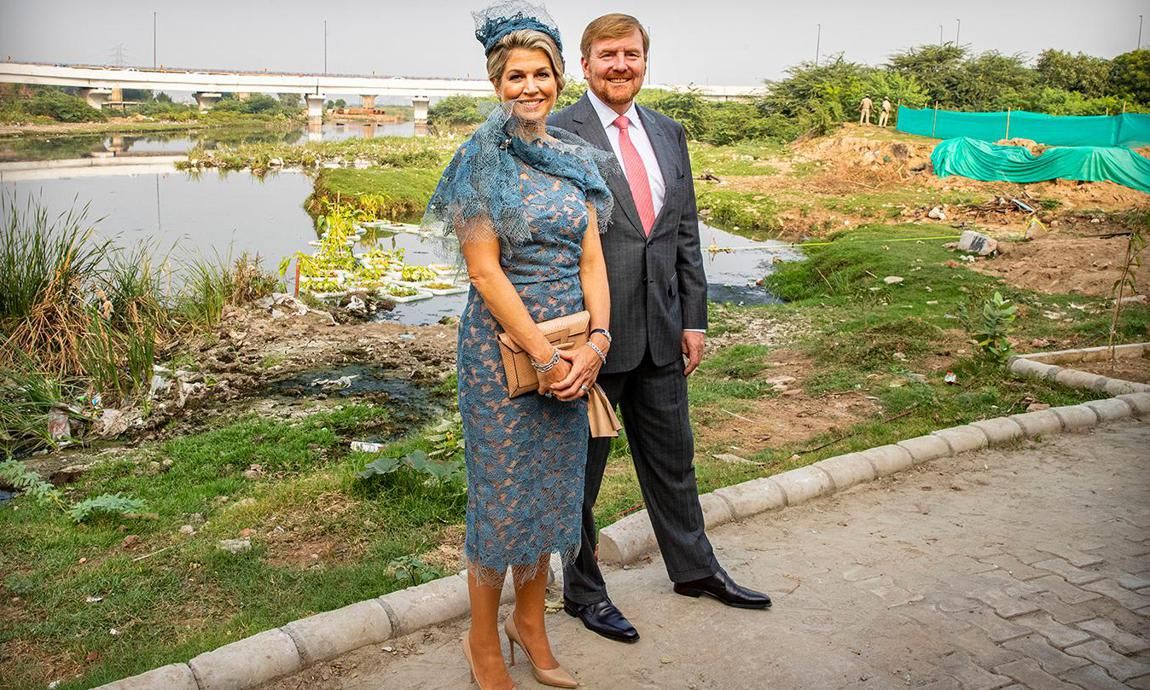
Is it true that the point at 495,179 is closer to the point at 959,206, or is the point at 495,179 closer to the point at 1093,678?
the point at 1093,678

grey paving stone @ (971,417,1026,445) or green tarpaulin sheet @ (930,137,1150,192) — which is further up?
green tarpaulin sheet @ (930,137,1150,192)

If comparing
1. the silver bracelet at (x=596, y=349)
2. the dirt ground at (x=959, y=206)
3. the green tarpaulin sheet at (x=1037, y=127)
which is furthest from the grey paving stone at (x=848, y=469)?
the green tarpaulin sheet at (x=1037, y=127)

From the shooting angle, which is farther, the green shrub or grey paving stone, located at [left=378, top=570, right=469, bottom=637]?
the green shrub

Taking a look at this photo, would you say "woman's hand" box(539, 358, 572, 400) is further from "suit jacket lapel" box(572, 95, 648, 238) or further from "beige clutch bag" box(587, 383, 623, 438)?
"suit jacket lapel" box(572, 95, 648, 238)

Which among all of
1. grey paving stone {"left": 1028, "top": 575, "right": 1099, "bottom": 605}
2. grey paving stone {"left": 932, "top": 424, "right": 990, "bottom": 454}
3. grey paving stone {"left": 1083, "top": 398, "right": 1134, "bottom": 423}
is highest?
grey paving stone {"left": 1083, "top": 398, "right": 1134, "bottom": 423}

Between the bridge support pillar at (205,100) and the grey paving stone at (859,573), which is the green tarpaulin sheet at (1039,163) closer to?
the grey paving stone at (859,573)

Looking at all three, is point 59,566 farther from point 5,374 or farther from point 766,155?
point 766,155

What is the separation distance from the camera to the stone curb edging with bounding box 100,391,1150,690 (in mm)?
2793

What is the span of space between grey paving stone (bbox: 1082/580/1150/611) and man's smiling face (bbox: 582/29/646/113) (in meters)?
2.29

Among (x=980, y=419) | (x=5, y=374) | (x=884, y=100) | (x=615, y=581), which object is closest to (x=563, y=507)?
(x=615, y=581)

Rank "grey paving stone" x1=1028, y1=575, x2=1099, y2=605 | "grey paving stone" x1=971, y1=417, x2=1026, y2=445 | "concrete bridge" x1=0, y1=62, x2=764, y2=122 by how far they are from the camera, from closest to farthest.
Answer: "grey paving stone" x1=1028, y1=575, x2=1099, y2=605 → "grey paving stone" x1=971, y1=417, x2=1026, y2=445 → "concrete bridge" x1=0, y1=62, x2=764, y2=122

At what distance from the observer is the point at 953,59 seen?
1323 inches

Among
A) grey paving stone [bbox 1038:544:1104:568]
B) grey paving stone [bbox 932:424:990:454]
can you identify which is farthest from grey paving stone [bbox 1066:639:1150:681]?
grey paving stone [bbox 932:424:990:454]

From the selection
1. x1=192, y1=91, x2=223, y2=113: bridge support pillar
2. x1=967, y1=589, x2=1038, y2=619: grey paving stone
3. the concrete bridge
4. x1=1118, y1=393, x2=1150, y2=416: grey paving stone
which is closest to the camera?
x1=967, y1=589, x2=1038, y2=619: grey paving stone
